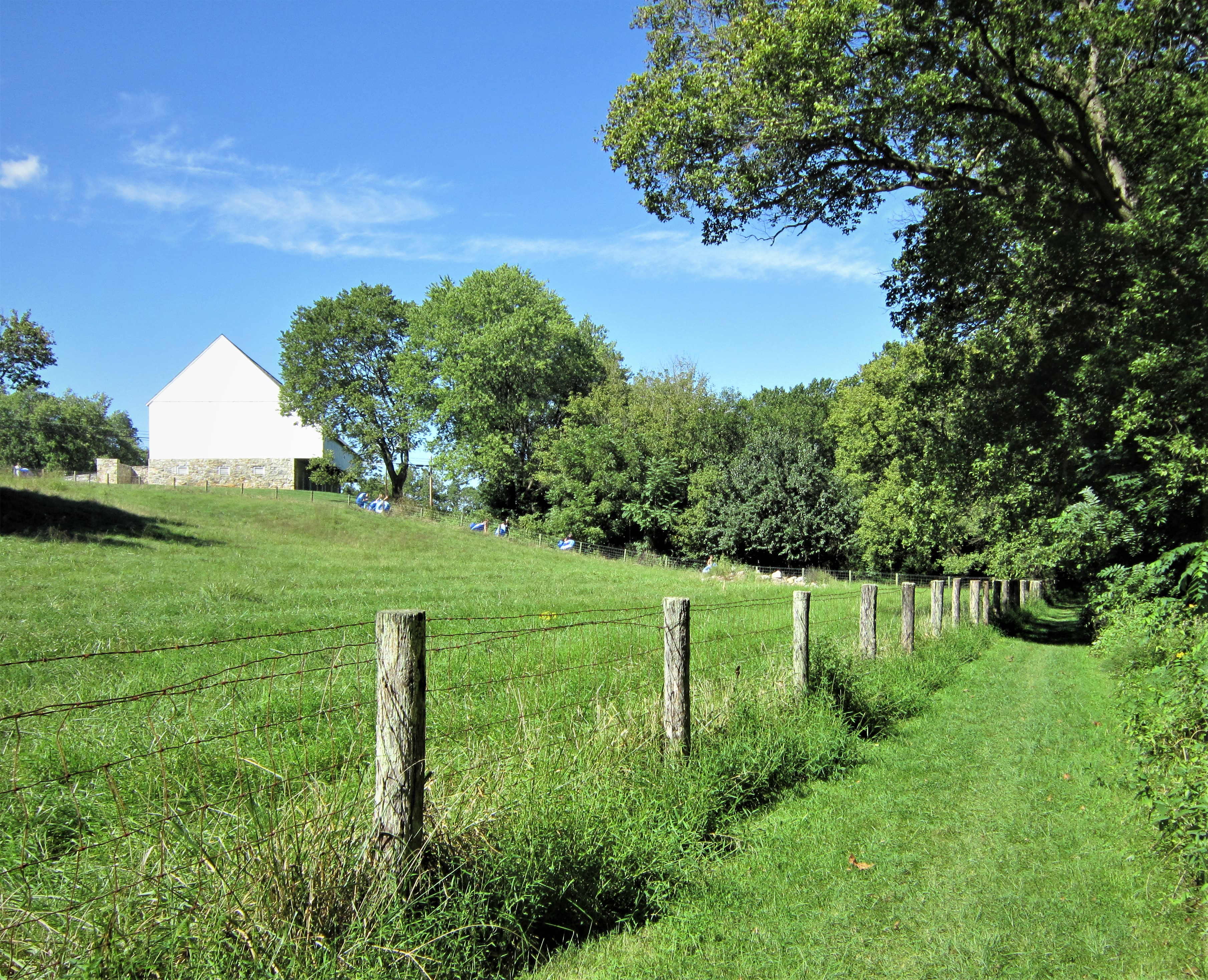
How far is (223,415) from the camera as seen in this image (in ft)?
180

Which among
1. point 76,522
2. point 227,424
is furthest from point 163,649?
point 227,424

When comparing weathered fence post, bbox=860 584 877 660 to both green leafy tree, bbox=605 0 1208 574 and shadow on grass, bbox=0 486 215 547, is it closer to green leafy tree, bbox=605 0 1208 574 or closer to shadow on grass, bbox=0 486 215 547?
green leafy tree, bbox=605 0 1208 574

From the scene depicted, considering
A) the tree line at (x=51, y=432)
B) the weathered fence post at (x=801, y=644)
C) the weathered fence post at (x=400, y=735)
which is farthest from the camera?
the tree line at (x=51, y=432)

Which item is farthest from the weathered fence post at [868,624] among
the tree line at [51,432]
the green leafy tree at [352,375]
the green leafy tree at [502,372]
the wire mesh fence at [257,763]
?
the tree line at [51,432]

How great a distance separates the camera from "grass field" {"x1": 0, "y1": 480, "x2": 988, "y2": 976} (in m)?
2.95

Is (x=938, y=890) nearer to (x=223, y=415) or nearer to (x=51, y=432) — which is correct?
(x=223, y=415)

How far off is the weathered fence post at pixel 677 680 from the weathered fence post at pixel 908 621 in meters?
6.55

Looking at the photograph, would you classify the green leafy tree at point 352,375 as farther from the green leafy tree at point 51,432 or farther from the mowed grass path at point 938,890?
the mowed grass path at point 938,890

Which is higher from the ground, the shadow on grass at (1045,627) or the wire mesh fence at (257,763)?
the wire mesh fence at (257,763)

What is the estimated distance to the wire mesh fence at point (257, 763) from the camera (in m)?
2.92

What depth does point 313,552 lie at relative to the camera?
88.7 feet

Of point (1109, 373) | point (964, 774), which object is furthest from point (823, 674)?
point (1109, 373)

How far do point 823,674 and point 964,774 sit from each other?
1479mm

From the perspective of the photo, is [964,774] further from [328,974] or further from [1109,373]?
[1109,373]
